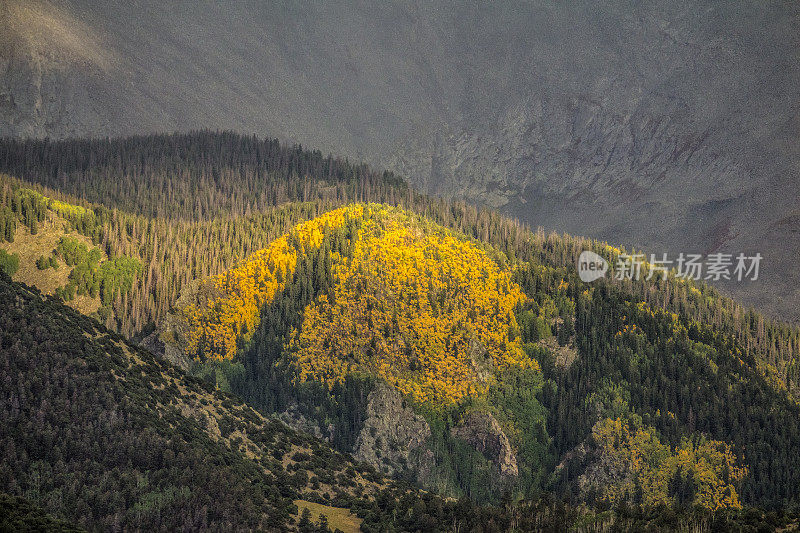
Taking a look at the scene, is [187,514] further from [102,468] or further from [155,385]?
[155,385]

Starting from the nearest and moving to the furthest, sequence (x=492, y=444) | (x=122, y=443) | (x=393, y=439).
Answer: (x=122, y=443)
(x=393, y=439)
(x=492, y=444)

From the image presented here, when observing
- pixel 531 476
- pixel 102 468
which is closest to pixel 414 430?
pixel 531 476

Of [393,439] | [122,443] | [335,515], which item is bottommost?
[335,515]

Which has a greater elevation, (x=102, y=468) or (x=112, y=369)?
(x=112, y=369)

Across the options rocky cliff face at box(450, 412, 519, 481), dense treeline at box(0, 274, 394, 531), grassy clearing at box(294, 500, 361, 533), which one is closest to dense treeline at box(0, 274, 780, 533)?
dense treeline at box(0, 274, 394, 531)

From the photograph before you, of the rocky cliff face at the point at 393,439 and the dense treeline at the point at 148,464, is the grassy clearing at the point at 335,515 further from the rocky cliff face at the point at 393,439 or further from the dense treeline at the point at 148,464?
the rocky cliff face at the point at 393,439

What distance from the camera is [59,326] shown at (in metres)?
130

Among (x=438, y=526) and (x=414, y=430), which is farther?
(x=414, y=430)

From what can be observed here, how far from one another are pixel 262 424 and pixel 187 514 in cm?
5138

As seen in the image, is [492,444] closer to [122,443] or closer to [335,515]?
[335,515]

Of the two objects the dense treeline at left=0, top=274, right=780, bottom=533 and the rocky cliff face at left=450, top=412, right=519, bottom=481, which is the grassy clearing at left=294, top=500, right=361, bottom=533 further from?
the rocky cliff face at left=450, top=412, right=519, bottom=481

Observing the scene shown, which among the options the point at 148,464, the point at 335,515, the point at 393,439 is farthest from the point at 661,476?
the point at 148,464

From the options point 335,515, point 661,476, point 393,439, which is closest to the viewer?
point 335,515

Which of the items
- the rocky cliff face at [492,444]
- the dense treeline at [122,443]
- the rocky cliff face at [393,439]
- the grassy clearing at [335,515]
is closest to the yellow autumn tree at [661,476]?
the rocky cliff face at [492,444]
